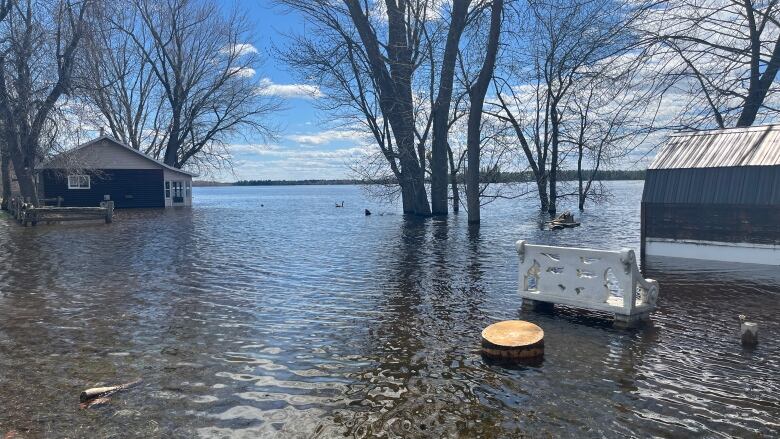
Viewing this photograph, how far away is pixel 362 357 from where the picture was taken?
7348mm

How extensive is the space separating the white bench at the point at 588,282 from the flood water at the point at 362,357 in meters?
0.33

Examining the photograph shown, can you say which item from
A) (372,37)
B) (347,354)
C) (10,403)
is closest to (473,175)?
(372,37)

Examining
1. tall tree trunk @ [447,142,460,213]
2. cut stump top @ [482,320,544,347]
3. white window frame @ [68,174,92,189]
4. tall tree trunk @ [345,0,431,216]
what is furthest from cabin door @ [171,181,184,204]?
cut stump top @ [482,320,544,347]

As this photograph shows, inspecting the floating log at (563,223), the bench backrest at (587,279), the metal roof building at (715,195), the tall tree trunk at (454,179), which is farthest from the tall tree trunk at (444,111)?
the bench backrest at (587,279)

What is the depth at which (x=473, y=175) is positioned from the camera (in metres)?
30.6

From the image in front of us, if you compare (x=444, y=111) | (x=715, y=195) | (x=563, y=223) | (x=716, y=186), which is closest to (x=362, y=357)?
(x=715, y=195)

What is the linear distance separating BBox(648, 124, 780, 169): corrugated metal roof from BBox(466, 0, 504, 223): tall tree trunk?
1336 cm

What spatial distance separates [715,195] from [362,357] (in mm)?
12066

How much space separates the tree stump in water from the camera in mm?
7055

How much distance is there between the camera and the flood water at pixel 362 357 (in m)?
5.38

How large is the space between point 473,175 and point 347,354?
Result: 24.0 meters

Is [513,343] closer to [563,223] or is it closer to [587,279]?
[587,279]

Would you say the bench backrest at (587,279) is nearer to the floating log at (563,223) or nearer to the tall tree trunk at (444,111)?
the floating log at (563,223)

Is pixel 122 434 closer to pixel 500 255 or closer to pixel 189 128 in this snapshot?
pixel 500 255
